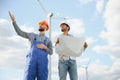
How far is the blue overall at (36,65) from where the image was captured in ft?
21.8

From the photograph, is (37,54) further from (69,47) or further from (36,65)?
(69,47)

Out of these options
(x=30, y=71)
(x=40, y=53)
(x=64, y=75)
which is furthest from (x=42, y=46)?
(x=64, y=75)

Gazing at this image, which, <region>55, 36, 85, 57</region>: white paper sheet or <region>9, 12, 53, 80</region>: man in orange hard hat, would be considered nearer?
<region>9, 12, 53, 80</region>: man in orange hard hat

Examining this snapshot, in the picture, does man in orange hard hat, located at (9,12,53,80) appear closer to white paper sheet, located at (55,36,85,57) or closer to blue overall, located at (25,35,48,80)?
blue overall, located at (25,35,48,80)

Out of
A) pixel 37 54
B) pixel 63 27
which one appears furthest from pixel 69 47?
pixel 37 54

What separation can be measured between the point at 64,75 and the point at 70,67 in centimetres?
31

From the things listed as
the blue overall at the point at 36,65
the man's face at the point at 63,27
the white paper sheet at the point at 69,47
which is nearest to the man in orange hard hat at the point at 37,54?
the blue overall at the point at 36,65

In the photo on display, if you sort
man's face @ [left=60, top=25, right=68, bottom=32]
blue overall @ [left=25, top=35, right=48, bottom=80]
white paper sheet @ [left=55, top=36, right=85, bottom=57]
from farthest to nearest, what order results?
man's face @ [left=60, top=25, right=68, bottom=32] < white paper sheet @ [left=55, top=36, right=85, bottom=57] < blue overall @ [left=25, top=35, right=48, bottom=80]

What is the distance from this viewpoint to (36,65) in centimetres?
672

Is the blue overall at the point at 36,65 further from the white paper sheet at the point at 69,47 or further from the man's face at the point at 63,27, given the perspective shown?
the man's face at the point at 63,27

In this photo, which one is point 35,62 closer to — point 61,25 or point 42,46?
point 42,46

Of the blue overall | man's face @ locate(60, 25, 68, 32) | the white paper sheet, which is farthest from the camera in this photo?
man's face @ locate(60, 25, 68, 32)

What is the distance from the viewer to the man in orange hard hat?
21.9 ft

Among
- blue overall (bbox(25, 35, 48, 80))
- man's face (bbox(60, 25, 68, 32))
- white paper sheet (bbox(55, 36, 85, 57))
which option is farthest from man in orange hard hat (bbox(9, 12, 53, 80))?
man's face (bbox(60, 25, 68, 32))
